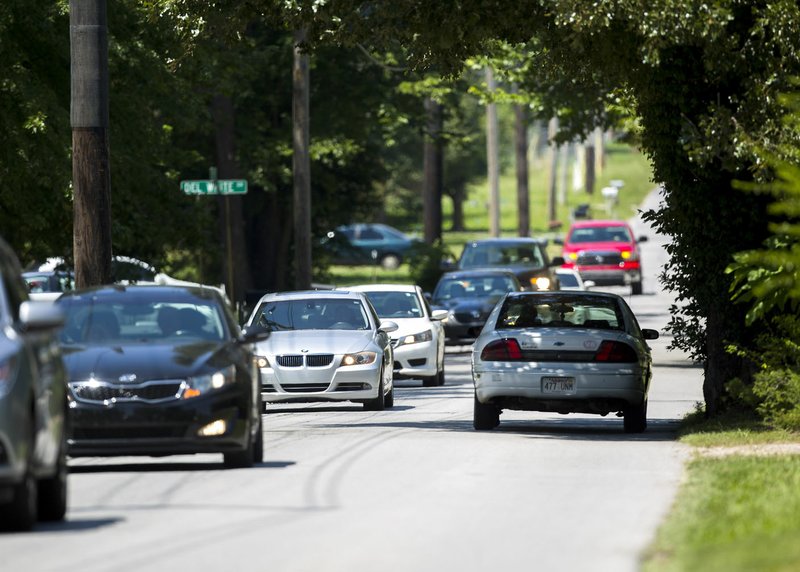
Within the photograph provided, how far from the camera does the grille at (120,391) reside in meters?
13.6

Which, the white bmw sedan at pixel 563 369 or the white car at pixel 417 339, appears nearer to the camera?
the white bmw sedan at pixel 563 369

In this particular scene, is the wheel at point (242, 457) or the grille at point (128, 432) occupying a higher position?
the grille at point (128, 432)

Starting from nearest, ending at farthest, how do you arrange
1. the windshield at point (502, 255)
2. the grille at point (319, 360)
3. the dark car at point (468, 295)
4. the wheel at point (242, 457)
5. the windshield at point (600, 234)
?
the wheel at point (242, 457) < the grille at point (319, 360) < the dark car at point (468, 295) < the windshield at point (502, 255) < the windshield at point (600, 234)

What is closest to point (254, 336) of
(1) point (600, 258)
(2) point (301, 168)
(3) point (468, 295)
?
(2) point (301, 168)

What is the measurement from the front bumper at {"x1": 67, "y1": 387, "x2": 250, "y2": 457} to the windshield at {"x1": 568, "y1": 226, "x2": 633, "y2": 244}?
4105 centimetres

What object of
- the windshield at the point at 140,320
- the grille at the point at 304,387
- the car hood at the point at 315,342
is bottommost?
the grille at the point at 304,387

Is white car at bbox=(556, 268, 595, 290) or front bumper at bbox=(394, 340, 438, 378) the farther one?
white car at bbox=(556, 268, 595, 290)

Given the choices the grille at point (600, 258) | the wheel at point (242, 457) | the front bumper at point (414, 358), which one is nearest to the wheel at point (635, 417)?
the wheel at point (242, 457)

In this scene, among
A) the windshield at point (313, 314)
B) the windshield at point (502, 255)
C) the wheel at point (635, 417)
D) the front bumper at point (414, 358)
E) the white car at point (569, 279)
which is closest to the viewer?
→ the wheel at point (635, 417)

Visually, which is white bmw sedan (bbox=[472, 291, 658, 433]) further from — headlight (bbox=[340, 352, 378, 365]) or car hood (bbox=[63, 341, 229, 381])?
car hood (bbox=[63, 341, 229, 381])

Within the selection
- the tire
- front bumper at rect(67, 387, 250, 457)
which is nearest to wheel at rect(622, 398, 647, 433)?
the tire

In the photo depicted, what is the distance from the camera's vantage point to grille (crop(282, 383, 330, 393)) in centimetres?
2156

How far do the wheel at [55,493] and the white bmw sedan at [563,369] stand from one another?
801 cm

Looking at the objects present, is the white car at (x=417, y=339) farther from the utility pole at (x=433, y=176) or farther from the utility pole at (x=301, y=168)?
the utility pole at (x=433, y=176)
